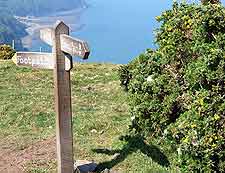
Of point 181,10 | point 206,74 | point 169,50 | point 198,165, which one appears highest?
point 181,10

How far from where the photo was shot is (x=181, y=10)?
404 inches

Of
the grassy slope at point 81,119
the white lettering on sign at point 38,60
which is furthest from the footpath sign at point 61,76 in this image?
the grassy slope at point 81,119

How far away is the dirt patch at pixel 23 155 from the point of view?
13.0 meters

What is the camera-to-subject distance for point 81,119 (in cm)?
1655

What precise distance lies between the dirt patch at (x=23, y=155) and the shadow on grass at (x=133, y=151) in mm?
1281

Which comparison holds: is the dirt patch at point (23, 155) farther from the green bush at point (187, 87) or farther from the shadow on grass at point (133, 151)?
the green bush at point (187, 87)

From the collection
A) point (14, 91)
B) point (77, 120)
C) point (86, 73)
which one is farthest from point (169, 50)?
point (86, 73)

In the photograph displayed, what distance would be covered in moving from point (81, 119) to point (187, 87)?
7186 millimetres

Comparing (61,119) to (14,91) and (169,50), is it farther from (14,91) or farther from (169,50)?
(14,91)

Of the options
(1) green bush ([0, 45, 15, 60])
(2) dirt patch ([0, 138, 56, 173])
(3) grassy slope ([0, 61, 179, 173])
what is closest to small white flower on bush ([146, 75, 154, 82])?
(3) grassy slope ([0, 61, 179, 173])

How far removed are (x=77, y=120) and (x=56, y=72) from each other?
19.6 feet

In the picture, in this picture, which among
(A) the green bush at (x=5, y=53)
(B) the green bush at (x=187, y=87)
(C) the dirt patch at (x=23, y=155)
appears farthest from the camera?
(A) the green bush at (x=5, y=53)

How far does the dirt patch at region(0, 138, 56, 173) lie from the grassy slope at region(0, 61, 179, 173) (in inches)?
2.6

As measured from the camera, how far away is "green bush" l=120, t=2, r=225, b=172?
863 cm
